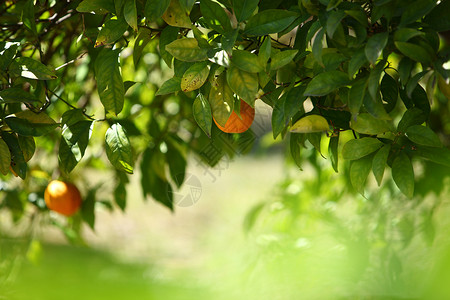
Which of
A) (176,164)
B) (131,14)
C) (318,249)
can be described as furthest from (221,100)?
(318,249)

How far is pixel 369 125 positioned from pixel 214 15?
20 cm

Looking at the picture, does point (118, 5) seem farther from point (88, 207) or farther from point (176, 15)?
point (88, 207)

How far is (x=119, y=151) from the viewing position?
2.11 ft

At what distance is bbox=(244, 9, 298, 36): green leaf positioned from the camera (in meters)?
0.55

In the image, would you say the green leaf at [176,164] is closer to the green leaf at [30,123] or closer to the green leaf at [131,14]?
the green leaf at [30,123]

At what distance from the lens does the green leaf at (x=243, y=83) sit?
55cm

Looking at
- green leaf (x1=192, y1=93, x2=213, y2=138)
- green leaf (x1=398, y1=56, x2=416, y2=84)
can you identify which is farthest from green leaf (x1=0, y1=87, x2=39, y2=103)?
green leaf (x1=398, y1=56, x2=416, y2=84)

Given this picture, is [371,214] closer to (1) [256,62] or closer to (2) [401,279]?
(2) [401,279]

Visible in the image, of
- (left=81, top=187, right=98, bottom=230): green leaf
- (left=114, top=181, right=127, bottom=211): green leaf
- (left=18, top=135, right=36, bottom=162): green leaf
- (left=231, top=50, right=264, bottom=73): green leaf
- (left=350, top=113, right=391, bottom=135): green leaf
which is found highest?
(left=231, top=50, right=264, bottom=73): green leaf

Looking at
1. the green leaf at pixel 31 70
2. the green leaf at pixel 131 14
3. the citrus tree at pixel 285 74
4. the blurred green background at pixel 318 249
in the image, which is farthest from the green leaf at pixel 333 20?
the blurred green background at pixel 318 249

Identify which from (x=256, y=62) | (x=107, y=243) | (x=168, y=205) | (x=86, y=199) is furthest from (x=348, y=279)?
(x=107, y=243)

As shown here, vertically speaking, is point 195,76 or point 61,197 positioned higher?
point 195,76

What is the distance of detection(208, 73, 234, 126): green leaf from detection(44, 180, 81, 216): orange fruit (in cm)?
67

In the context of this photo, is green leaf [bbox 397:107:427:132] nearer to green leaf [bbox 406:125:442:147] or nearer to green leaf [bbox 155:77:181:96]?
green leaf [bbox 406:125:442:147]
